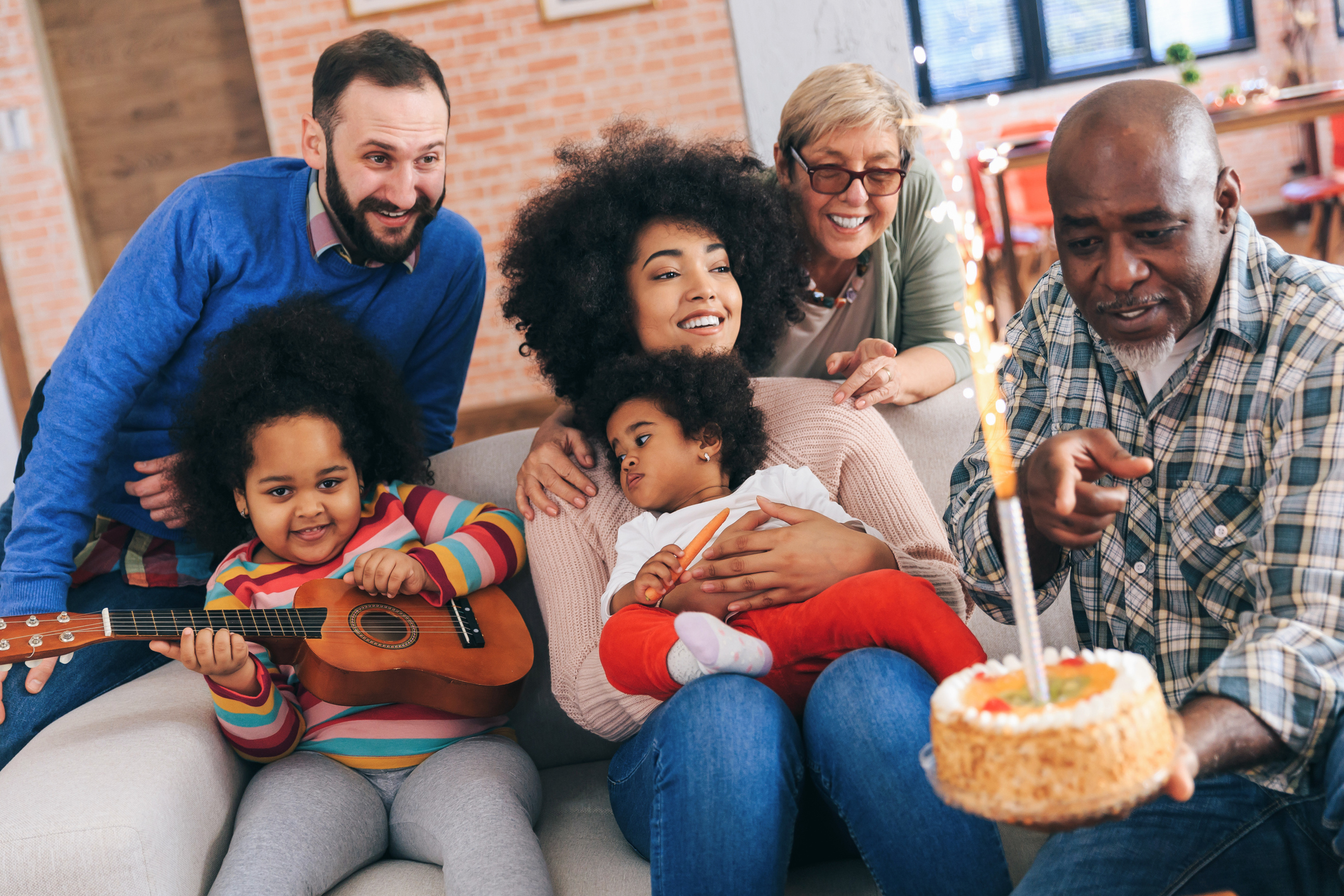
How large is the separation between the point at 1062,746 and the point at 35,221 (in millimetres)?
6591

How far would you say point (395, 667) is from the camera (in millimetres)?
1717

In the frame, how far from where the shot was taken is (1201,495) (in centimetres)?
131

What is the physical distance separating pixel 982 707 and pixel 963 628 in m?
0.59

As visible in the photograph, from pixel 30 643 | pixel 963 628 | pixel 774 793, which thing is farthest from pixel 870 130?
pixel 30 643

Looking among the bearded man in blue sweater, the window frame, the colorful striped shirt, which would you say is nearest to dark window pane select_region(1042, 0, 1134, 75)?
the window frame

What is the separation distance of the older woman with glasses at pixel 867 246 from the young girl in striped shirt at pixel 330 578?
801 mm

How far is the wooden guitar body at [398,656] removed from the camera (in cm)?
171

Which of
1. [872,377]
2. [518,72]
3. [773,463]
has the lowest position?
[773,463]

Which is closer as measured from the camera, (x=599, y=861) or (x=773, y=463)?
(x=599, y=861)

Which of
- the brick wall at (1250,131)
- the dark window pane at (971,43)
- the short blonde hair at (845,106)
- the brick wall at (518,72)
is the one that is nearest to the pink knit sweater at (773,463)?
the short blonde hair at (845,106)

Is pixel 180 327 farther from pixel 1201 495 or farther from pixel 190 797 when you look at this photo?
pixel 1201 495

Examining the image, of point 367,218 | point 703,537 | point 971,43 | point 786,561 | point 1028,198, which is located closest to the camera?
point 786,561

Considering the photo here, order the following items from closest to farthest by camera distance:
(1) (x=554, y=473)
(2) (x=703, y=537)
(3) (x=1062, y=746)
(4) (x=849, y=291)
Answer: (3) (x=1062, y=746), (2) (x=703, y=537), (1) (x=554, y=473), (4) (x=849, y=291)

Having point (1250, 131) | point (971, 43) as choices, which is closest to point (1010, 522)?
point (971, 43)
